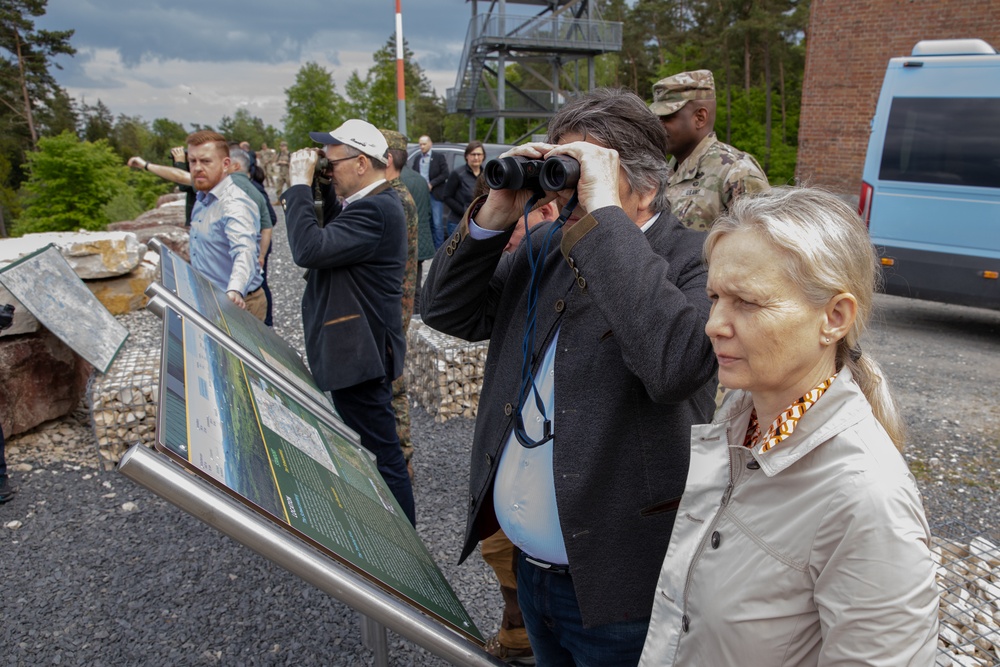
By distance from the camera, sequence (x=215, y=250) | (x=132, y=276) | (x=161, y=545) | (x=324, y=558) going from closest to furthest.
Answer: (x=324, y=558) < (x=161, y=545) < (x=215, y=250) < (x=132, y=276)

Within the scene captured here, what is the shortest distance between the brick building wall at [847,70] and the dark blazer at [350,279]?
1220 centimetres

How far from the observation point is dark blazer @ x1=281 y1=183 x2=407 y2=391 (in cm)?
305

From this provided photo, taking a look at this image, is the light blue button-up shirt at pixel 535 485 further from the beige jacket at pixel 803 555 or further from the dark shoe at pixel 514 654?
the dark shoe at pixel 514 654

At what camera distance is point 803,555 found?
3.40 feet

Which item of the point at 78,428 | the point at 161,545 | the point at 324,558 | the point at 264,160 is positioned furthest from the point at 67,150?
the point at 324,558

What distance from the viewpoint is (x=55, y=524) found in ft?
12.3

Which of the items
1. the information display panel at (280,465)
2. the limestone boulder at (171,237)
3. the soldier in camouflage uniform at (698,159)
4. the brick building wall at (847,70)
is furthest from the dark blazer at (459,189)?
the brick building wall at (847,70)

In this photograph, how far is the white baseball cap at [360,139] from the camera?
3.32 meters

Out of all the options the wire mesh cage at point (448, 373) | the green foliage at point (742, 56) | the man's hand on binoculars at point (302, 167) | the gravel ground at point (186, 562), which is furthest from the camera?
the green foliage at point (742, 56)

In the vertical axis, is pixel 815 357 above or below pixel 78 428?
above

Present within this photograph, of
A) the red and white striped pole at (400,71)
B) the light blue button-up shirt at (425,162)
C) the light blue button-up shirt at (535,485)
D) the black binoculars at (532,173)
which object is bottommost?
the light blue button-up shirt at (535,485)

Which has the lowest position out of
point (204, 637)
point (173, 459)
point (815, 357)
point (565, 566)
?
point (204, 637)

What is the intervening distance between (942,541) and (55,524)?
165 inches

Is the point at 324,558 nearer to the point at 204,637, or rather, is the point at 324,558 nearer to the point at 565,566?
the point at 565,566
